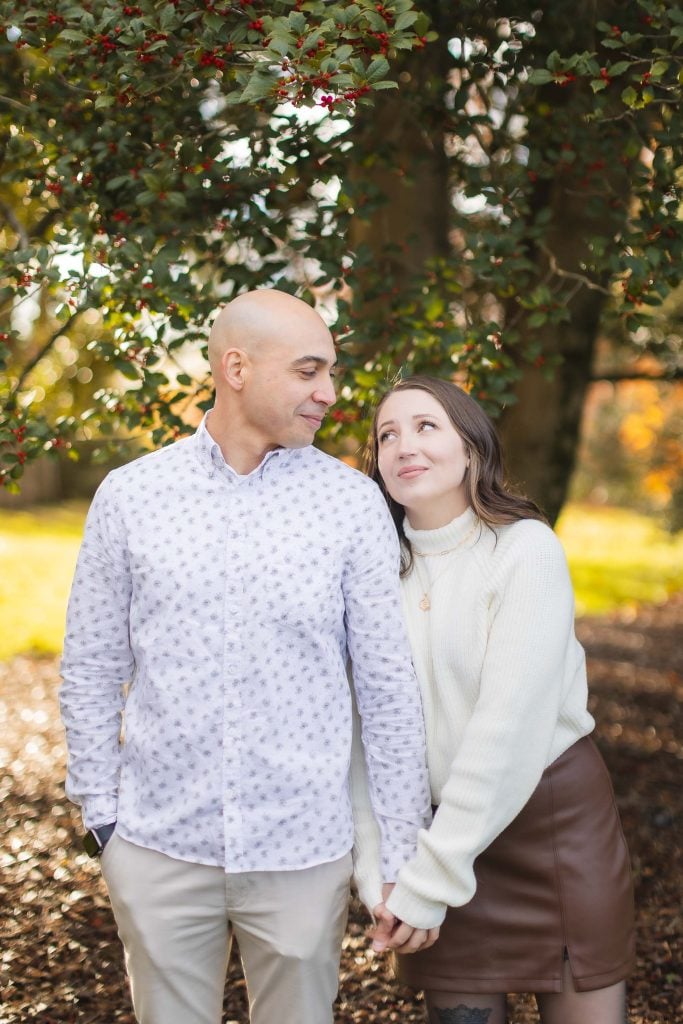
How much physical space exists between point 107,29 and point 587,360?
9.90 ft

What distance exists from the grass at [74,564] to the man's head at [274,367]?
6.41 meters

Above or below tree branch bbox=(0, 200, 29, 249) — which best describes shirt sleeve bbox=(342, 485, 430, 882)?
below

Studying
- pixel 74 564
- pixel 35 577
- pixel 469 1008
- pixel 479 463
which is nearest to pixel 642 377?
pixel 479 463

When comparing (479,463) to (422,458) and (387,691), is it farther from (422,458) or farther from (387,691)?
(387,691)

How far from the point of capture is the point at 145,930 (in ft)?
6.99

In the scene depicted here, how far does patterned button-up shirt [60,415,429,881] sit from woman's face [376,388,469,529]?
0.28 feet

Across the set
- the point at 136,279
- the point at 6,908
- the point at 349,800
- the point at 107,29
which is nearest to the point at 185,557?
the point at 349,800

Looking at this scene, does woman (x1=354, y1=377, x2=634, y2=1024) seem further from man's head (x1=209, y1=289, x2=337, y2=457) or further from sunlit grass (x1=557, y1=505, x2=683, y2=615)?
sunlit grass (x1=557, y1=505, x2=683, y2=615)

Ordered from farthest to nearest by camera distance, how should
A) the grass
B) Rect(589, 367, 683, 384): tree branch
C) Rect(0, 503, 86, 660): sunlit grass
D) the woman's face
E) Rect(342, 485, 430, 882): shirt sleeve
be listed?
the grass, Rect(0, 503, 86, 660): sunlit grass, Rect(589, 367, 683, 384): tree branch, the woman's face, Rect(342, 485, 430, 882): shirt sleeve

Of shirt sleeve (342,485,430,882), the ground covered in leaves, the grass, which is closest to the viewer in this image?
shirt sleeve (342,485,430,882)

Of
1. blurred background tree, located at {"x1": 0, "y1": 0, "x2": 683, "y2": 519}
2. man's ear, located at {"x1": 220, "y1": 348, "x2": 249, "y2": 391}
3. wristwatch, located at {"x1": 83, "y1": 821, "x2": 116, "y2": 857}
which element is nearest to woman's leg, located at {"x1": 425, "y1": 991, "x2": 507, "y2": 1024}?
wristwatch, located at {"x1": 83, "y1": 821, "x2": 116, "y2": 857}

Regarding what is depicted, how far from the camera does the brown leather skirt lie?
2170 mm

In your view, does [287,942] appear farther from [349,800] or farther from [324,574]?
[324,574]

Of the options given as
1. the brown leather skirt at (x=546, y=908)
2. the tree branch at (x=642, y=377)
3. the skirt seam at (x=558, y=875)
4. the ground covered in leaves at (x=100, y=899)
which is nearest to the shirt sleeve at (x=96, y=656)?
the brown leather skirt at (x=546, y=908)
